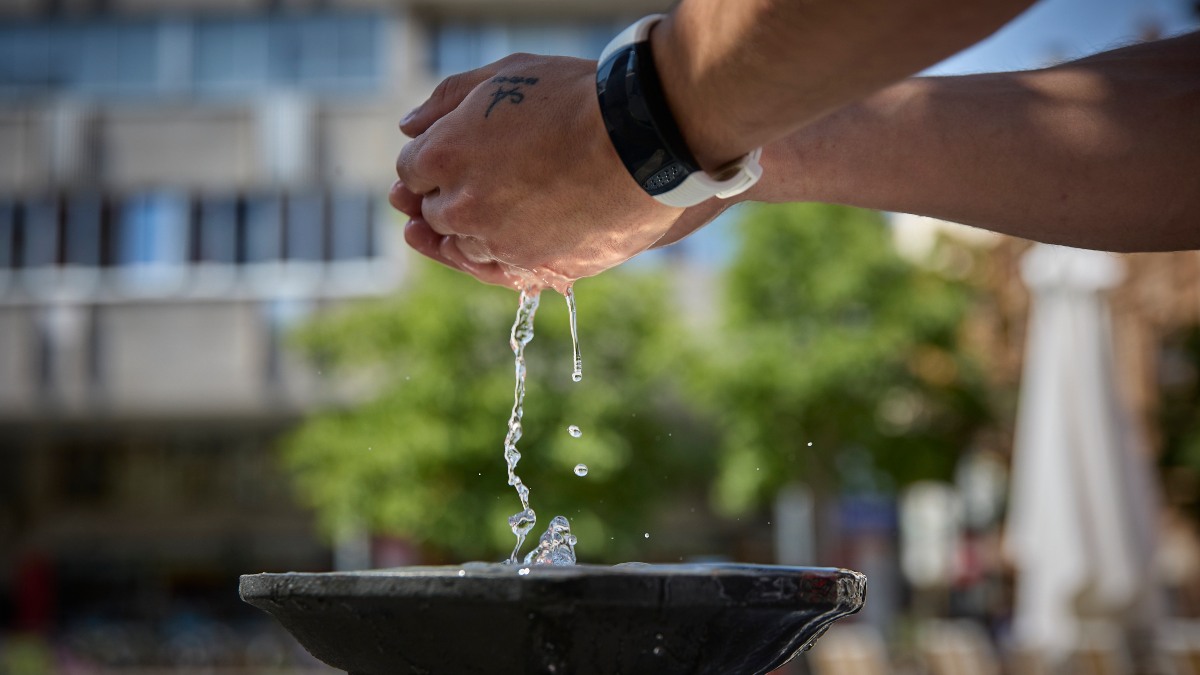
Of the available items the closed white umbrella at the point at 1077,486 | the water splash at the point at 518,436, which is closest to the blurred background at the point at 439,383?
the closed white umbrella at the point at 1077,486

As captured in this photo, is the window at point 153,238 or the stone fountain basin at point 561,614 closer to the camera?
the stone fountain basin at point 561,614

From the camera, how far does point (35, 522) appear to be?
92.0 ft

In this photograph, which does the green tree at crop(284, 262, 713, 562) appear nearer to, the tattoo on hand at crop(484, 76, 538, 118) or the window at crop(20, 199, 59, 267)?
the window at crop(20, 199, 59, 267)

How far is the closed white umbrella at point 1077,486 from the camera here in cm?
905

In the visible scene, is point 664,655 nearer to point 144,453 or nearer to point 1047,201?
point 1047,201

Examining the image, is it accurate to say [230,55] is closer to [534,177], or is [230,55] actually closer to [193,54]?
[193,54]

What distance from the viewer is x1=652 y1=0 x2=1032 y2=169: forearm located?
1.13 meters

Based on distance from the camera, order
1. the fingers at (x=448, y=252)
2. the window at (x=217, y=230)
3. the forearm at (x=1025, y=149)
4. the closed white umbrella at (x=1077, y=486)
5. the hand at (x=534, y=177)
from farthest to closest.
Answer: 1. the window at (x=217, y=230)
2. the closed white umbrella at (x=1077, y=486)
3. the fingers at (x=448, y=252)
4. the forearm at (x=1025, y=149)
5. the hand at (x=534, y=177)

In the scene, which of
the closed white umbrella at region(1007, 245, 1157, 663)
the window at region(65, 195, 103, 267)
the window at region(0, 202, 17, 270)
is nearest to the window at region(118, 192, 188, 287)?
the window at region(65, 195, 103, 267)

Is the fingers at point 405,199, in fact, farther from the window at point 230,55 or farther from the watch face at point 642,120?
the window at point 230,55

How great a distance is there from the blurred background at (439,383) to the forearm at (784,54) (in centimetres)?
778

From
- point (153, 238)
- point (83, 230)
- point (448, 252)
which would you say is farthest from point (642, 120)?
point (83, 230)

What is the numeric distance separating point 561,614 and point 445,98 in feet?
2.55

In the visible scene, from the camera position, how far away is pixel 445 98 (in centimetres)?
182
